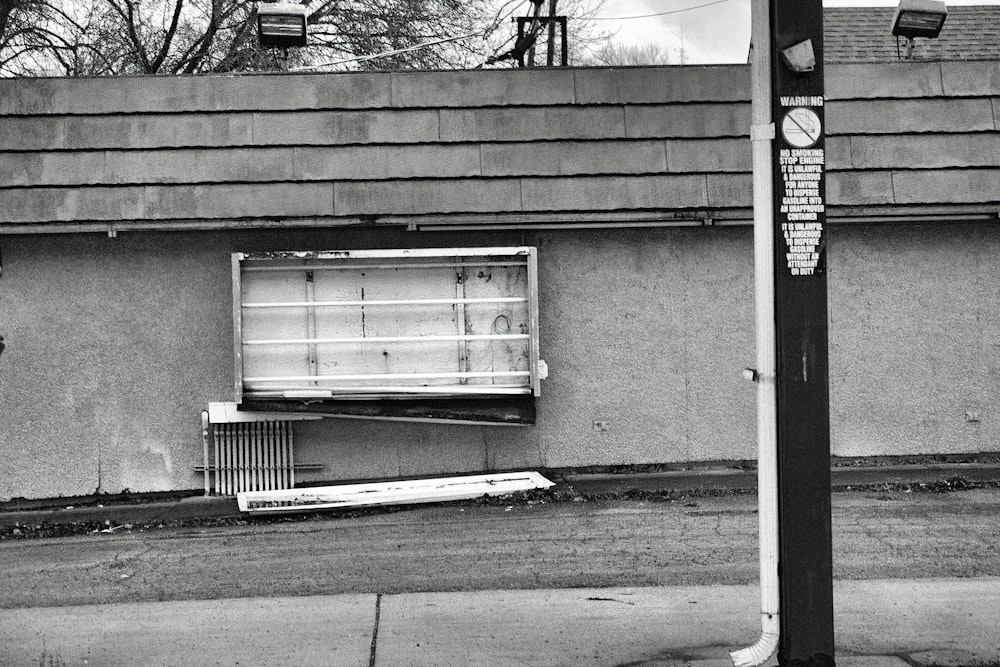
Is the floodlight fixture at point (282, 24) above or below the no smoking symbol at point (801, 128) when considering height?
above

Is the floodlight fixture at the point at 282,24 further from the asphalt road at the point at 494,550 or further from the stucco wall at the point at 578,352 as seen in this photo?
the asphalt road at the point at 494,550

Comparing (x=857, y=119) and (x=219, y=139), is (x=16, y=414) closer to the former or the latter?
(x=219, y=139)

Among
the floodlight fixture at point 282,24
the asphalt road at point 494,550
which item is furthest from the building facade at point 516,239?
the asphalt road at point 494,550

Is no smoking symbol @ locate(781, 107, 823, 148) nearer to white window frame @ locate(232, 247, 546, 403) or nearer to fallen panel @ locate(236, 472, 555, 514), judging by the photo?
white window frame @ locate(232, 247, 546, 403)

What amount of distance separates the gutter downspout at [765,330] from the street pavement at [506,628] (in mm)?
230

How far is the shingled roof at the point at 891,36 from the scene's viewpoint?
15.7 metres

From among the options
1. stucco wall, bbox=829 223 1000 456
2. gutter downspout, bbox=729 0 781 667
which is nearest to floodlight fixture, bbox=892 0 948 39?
stucco wall, bbox=829 223 1000 456

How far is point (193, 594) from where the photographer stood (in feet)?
20.1

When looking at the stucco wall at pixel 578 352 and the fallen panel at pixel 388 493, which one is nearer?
the fallen panel at pixel 388 493

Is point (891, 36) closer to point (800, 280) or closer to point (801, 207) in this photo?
point (801, 207)

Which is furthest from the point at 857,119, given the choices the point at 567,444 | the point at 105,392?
the point at 105,392

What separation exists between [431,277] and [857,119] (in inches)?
152

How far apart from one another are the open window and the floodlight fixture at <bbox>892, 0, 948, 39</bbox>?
4071 millimetres

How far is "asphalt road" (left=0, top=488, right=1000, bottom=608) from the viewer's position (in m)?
Answer: 6.24
